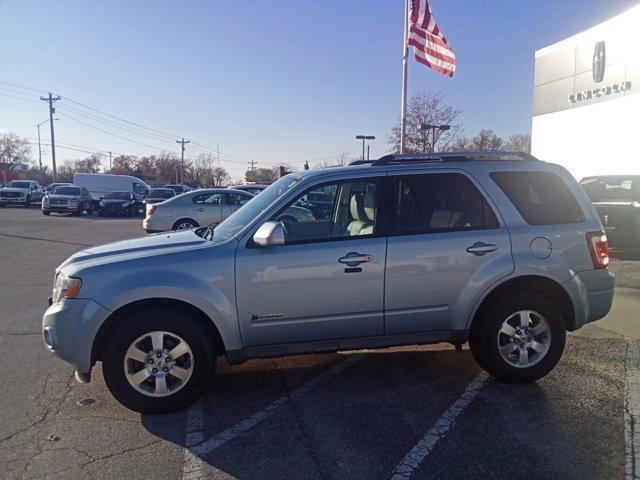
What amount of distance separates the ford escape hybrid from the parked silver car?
28.9 ft

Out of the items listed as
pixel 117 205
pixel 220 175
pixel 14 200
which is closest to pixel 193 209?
pixel 117 205

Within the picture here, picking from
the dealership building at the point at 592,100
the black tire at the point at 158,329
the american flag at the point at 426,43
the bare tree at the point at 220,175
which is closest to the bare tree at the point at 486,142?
the dealership building at the point at 592,100

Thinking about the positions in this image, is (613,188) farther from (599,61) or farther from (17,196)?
(17,196)

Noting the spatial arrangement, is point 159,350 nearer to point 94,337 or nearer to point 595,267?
point 94,337

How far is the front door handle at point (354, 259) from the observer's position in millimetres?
3852

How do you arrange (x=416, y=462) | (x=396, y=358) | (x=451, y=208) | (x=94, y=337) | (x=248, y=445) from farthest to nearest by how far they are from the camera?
(x=396, y=358)
(x=451, y=208)
(x=94, y=337)
(x=248, y=445)
(x=416, y=462)

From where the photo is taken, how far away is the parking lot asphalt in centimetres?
302

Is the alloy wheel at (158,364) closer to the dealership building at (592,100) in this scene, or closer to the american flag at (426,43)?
the american flag at (426,43)

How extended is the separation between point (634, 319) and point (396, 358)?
3.53 meters

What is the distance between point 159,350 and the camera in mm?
3691

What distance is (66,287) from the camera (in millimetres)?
3652

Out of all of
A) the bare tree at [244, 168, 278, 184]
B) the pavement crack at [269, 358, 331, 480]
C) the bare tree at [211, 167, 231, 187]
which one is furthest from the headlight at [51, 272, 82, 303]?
the bare tree at [211, 167, 231, 187]

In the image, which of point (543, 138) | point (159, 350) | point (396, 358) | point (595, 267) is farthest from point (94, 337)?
point (543, 138)

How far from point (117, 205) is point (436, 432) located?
27180 millimetres
